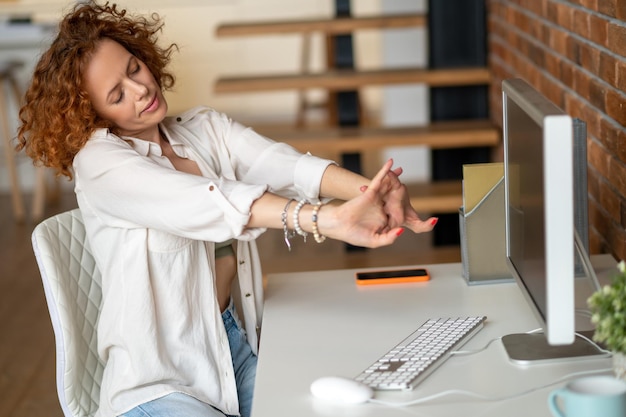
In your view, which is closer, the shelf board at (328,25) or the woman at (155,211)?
the woman at (155,211)

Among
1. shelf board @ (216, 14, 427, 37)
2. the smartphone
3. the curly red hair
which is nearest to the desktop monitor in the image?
the smartphone

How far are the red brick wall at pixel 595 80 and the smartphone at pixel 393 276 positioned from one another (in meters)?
0.40

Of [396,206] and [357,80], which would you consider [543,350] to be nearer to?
[396,206]

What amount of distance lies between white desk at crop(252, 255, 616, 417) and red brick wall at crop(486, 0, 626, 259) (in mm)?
165

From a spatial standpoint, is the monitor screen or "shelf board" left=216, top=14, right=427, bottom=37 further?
"shelf board" left=216, top=14, right=427, bottom=37

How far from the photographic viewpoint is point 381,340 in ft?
5.31

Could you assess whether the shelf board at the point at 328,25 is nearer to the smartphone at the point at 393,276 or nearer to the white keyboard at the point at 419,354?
the smartphone at the point at 393,276

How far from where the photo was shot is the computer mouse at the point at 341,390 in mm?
1354

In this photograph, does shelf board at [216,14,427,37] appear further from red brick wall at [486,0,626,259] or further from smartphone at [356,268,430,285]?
smartphone at [356,268,430,285]

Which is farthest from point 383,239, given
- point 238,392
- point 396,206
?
point 238,392

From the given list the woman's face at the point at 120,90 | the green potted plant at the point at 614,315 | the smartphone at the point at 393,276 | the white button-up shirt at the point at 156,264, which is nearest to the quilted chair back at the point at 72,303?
the white button-up shirt at the point at 156,264

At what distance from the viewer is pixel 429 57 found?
11.7ft

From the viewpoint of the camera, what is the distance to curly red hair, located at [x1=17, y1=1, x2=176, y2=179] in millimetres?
1733

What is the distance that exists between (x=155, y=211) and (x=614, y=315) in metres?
0.80
